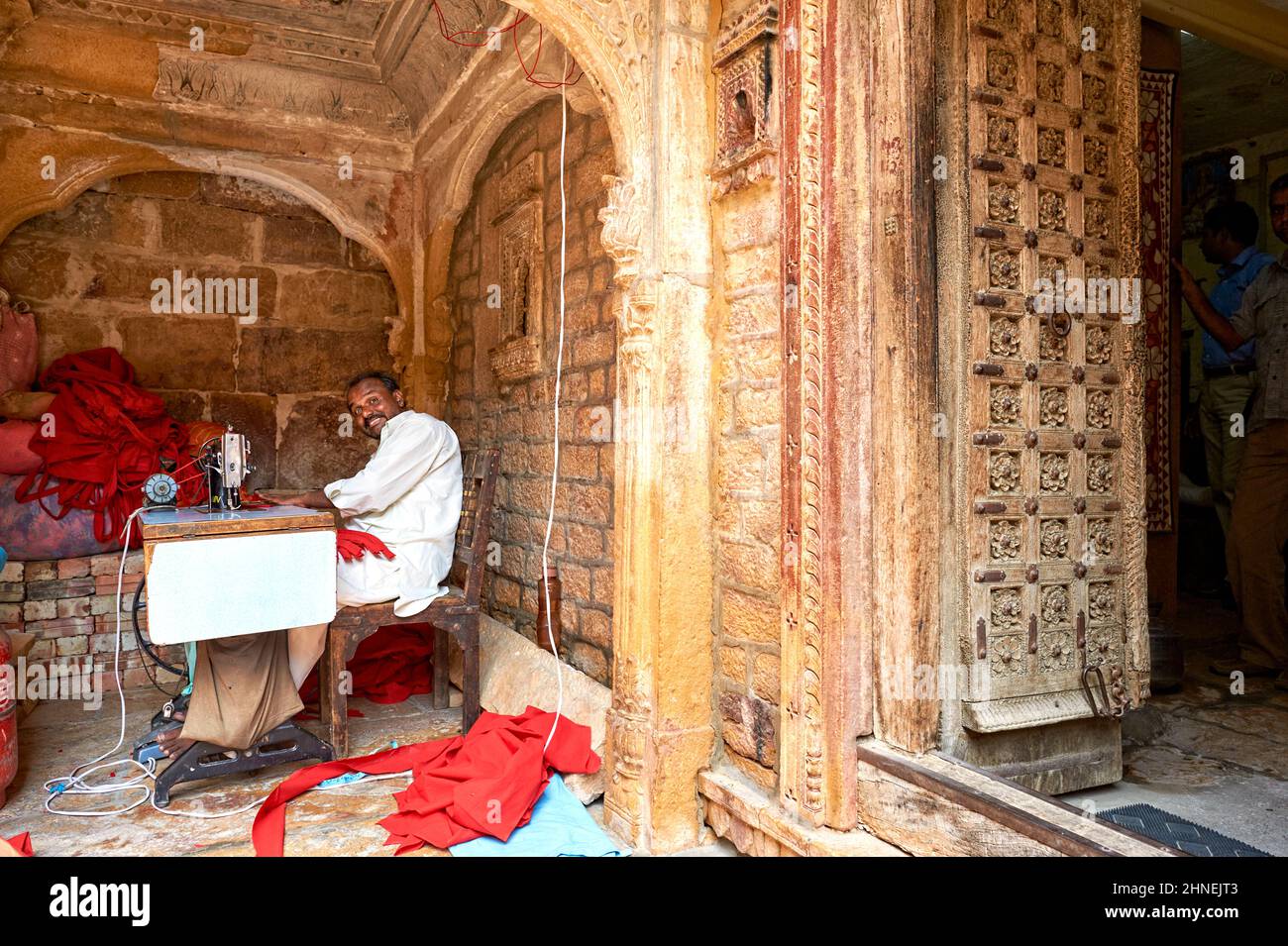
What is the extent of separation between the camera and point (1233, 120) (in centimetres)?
712

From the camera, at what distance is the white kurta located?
12.9ft

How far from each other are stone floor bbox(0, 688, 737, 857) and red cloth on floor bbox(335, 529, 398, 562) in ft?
2.82

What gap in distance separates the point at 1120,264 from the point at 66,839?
409cm

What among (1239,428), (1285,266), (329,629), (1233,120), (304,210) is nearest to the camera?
(329,629)

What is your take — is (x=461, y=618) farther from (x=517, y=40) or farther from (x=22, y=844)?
(x=517, y=40)

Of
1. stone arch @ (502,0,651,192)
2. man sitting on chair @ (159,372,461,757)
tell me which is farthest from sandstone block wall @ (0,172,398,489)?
stone arch @ (502,0,651,192)

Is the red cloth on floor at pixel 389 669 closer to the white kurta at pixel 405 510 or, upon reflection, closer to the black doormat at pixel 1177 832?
the white kurta at pixel 405 510

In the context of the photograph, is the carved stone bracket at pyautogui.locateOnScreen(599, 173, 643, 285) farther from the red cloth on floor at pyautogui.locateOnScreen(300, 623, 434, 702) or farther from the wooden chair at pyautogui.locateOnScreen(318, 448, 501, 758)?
the red cloth on floor at pyautogui.locateOnScreen(300, 623, 434, 702)

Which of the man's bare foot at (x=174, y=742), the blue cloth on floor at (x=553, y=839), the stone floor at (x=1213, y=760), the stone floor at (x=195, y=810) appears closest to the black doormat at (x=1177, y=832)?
the stone floor at (x=1213, y=760)

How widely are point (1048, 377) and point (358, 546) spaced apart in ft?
9.38

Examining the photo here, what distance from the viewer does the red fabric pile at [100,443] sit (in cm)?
479

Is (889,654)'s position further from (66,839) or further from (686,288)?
(66,839)

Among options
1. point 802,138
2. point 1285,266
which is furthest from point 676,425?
point 1285,266

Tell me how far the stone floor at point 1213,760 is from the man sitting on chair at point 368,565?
285 cm
